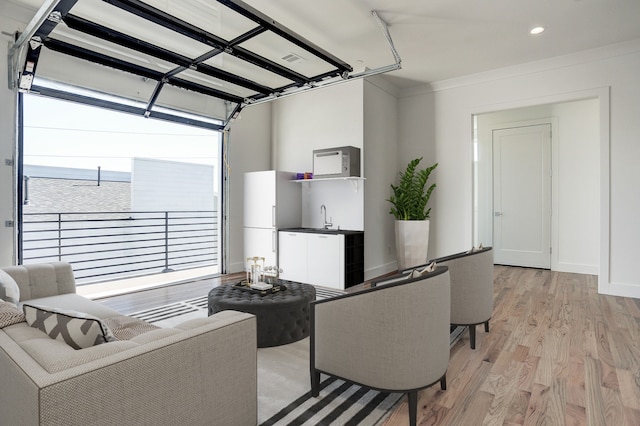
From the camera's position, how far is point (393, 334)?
65.4 inches

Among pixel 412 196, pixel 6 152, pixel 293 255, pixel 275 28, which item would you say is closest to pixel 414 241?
pixel 412 196

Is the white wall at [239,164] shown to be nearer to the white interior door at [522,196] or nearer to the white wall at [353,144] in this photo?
the white wall at [353,144]

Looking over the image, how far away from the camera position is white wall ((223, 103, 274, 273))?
5500mm

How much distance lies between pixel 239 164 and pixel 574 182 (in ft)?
18.4

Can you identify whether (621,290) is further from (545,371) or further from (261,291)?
(261,291)

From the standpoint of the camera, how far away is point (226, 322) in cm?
139

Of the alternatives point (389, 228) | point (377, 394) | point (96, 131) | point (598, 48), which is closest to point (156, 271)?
point (96, 131)

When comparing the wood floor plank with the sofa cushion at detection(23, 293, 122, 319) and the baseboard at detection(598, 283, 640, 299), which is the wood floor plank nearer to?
the baseboard at detection(598, 283, 640, 299)

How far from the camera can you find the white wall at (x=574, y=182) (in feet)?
17.7

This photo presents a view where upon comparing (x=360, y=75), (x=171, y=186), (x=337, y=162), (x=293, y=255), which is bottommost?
(x=293, y=255)

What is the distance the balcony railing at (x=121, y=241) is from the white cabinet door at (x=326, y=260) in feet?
6.11

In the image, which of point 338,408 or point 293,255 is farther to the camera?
point 293,255

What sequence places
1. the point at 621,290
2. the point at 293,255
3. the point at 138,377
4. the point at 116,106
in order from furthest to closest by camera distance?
the point at 293,255, the point at 621,290, the point at 116,106, the point at 138,377

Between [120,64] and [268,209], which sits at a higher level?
[120,64]
